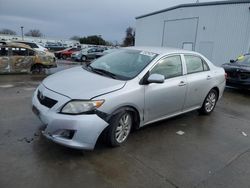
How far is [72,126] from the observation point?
291 cm

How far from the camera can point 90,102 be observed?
3.02 metres

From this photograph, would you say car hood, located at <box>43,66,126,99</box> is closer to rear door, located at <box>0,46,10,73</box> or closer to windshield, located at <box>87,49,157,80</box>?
windshield, located at <box>87,49,157,80</box>

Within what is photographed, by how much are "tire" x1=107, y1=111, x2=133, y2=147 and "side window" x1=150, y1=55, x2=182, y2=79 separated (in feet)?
2.98

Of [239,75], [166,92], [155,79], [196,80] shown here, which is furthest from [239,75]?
[155,79]

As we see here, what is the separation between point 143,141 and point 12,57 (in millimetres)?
8470

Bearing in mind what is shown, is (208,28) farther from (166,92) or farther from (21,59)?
(166,92)

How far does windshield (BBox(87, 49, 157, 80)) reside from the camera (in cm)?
376

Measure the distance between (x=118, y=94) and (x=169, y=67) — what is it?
145 centimetres

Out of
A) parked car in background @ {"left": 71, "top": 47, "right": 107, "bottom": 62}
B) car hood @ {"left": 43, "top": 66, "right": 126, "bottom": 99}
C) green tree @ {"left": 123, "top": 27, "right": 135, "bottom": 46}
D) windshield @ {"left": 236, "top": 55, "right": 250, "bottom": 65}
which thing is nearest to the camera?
car hood @ {"left": 43, "top": 66, "right": 126, "bottom": 99}

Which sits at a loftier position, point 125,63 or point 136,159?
point 125,63

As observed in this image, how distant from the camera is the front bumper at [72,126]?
292 cm

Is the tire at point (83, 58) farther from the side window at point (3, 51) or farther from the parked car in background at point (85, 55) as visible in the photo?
the side window at point (3, 51)

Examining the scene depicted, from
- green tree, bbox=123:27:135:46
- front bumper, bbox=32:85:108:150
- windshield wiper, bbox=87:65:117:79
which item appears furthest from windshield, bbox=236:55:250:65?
green tree, bbox=123:27:135:46

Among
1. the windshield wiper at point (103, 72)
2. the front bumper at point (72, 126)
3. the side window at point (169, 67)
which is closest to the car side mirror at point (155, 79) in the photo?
the side window at point (169, 67)
